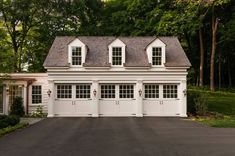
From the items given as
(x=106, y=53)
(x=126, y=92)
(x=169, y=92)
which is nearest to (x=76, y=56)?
(x=106, y=53)

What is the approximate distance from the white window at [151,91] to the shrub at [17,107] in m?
8.84

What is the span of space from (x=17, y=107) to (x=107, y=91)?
641cm

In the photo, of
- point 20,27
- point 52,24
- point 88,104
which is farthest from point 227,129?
point 20,27

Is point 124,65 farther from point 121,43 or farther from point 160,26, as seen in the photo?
point 160,26

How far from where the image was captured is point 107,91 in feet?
97.7

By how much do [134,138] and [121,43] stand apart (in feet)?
49.1

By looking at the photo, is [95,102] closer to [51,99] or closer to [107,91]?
[107,91]

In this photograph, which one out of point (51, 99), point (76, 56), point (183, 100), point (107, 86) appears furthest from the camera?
point (76, 56)

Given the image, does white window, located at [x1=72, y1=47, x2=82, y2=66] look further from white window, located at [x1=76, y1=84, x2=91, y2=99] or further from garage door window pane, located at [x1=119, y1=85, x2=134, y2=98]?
garage door window pane, located at [x1=119, y1=85, x2=134, y2=98]

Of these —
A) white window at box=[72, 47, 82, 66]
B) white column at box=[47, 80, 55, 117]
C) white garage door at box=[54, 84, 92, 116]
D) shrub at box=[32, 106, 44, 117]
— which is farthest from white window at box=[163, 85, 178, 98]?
shrub at box=[32, 106, 44, 117]

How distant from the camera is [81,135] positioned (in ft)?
57.4

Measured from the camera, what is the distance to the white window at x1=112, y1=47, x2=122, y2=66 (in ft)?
99.2

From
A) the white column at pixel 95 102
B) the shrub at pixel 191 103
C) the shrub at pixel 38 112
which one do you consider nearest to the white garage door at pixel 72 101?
the white column at pixel 95 102

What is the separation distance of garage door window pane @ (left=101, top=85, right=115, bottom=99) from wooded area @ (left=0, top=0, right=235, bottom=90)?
1236cm
